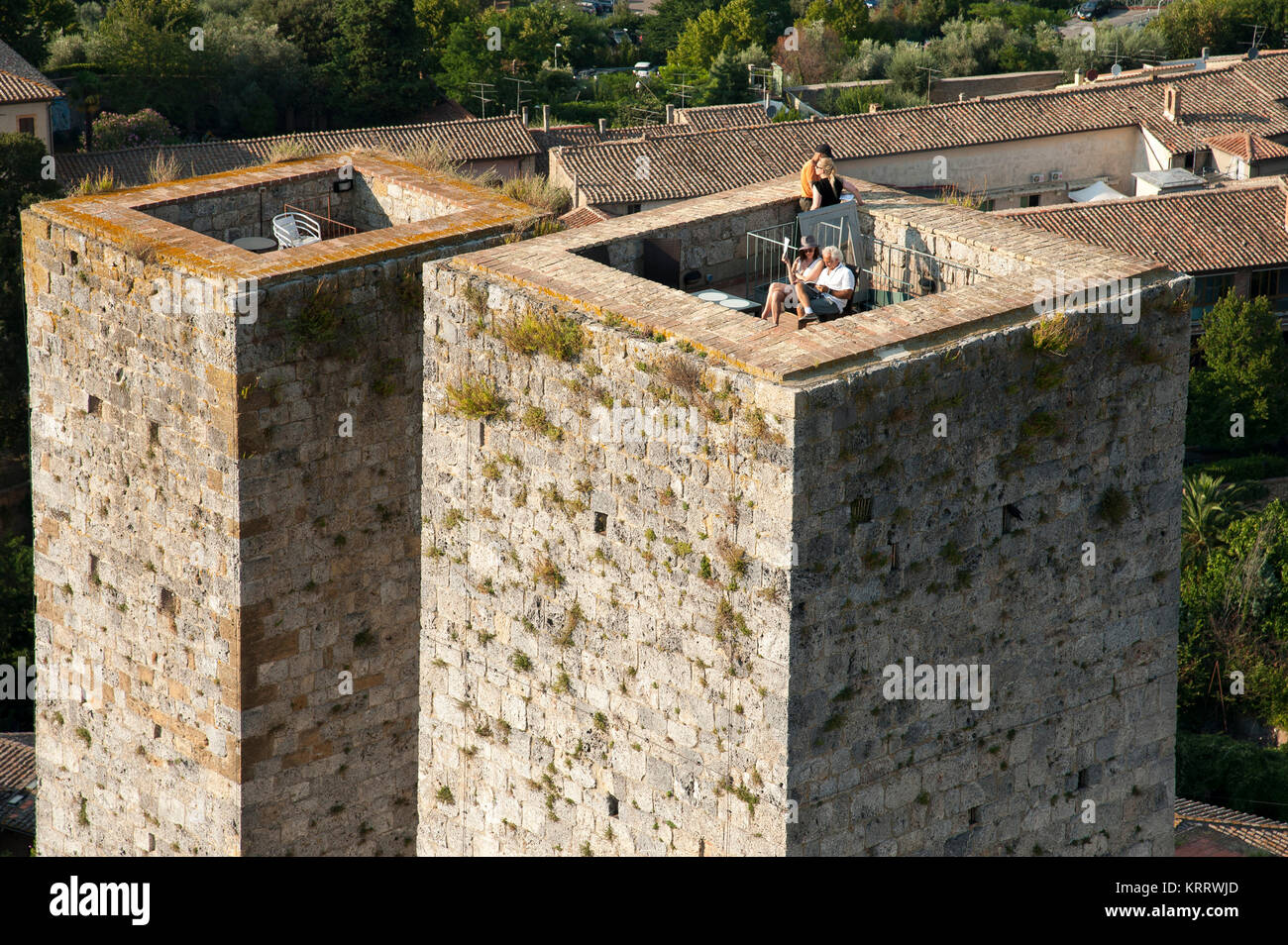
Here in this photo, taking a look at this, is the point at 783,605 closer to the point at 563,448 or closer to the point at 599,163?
the point at 563,448

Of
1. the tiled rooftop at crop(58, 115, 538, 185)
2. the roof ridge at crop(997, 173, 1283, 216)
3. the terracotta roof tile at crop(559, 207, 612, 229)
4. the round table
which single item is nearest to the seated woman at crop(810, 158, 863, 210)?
the round table

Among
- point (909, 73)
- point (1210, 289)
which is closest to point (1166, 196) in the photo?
point (1210, 289)

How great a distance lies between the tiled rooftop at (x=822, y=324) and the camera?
12.5 metres

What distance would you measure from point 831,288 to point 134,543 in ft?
18.3

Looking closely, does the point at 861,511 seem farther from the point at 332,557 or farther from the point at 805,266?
the point at 332,557

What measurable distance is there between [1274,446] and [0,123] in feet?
104

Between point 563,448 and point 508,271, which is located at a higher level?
point 508,271

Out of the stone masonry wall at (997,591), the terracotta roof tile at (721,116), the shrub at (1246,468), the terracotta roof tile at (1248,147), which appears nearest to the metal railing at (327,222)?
the stone masonry wall at (997,591)

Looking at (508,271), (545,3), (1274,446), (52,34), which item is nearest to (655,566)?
(508,271)

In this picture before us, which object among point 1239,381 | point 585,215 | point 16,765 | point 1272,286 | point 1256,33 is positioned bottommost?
point 16,765

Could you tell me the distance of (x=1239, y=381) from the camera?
52.2 metres

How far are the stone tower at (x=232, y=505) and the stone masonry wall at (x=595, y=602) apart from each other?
1606 millimetres

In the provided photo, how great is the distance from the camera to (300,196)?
17.6 meters

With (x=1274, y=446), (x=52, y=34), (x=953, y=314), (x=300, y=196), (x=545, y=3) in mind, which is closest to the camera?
(x=953, y=314)
